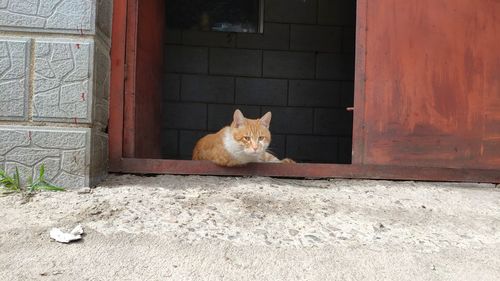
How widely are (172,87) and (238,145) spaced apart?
99.9 inches

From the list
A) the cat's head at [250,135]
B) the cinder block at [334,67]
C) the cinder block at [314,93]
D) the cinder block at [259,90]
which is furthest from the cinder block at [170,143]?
the cat's head at [250,135]

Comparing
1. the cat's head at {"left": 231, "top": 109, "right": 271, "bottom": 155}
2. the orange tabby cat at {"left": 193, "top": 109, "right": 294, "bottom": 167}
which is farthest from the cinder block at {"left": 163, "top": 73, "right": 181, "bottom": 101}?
the cat's head at {"left": 231, "top": 109, "right": 271, "bottom": 155}

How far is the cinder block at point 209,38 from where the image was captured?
5348 millimetres

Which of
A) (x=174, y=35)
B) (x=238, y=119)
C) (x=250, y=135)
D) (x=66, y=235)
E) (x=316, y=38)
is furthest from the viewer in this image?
(x=316, y=38)

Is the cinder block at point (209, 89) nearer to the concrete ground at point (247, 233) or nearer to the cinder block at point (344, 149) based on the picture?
the cinder block at point (344, 149)

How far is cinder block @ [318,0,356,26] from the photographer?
17.9 ft

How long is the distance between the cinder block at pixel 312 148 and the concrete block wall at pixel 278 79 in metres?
0.01

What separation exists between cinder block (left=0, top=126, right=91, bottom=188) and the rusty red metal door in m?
1.75

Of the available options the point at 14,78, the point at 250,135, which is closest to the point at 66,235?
the point at 14,78

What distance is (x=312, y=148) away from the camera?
5508 mm

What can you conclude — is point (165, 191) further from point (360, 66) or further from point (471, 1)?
point (471, 1)

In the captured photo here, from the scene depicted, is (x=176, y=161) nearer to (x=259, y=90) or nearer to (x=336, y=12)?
(x=259, y=90)

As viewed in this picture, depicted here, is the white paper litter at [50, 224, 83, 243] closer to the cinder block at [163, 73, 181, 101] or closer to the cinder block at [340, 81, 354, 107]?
the cinder block at [163, 73, 181, 101]

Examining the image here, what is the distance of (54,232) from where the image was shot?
Result: 2021mm
